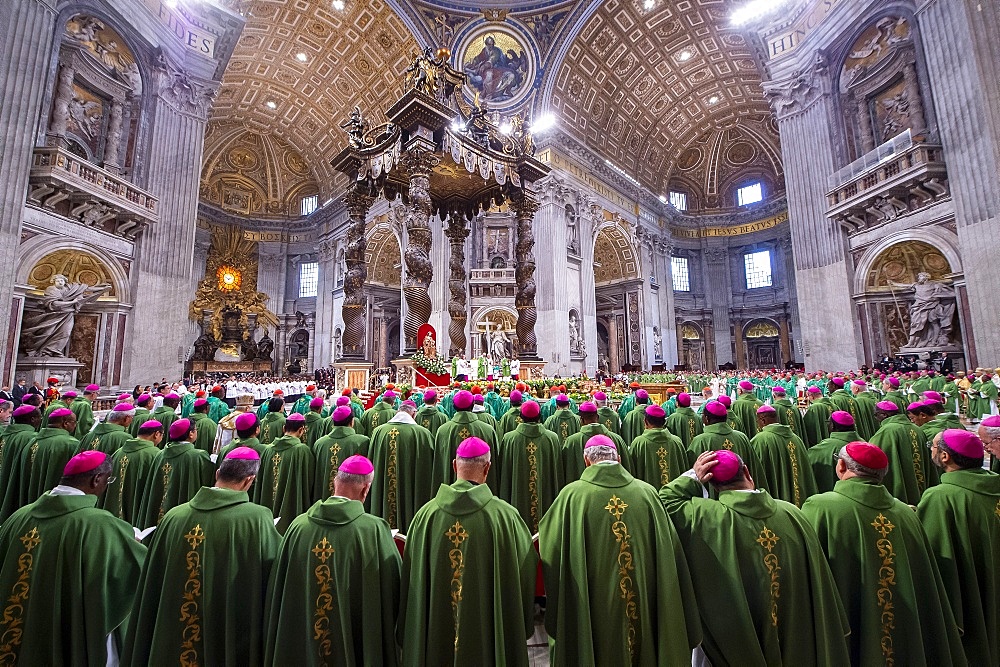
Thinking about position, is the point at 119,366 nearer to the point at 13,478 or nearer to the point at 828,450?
the point at 13,478

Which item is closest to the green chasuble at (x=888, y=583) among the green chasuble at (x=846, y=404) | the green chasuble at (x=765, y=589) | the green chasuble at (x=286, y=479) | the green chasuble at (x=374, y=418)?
the green chasuble at (x=765, y=589)

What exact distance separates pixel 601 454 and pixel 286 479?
2.87 metres

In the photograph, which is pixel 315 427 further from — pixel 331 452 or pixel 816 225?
pixel 816 225

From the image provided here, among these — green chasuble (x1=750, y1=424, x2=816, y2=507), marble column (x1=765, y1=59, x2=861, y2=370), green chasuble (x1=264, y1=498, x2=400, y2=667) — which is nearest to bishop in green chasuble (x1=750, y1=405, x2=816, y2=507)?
green chasuble (x1=750, y1=424, x2=816, y2=507)

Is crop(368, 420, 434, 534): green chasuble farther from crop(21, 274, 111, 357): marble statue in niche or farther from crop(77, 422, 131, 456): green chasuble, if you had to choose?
crop(21, 274, 111, 357): marble statue in niche

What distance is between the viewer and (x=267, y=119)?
23203mm

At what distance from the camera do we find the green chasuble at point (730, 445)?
146 inches

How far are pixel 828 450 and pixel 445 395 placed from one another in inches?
218

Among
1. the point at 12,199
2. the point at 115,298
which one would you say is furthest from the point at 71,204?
the point at 115,298

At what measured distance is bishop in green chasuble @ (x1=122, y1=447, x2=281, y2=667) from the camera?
70.8 inches

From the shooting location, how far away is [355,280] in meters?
10.3

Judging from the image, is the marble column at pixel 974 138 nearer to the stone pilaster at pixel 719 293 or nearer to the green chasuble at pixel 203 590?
the green chasuble at pixel 203 590

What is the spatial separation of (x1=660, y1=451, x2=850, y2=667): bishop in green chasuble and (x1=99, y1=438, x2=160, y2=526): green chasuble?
12.8 ft

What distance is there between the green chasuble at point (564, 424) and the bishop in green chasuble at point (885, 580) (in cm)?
301
